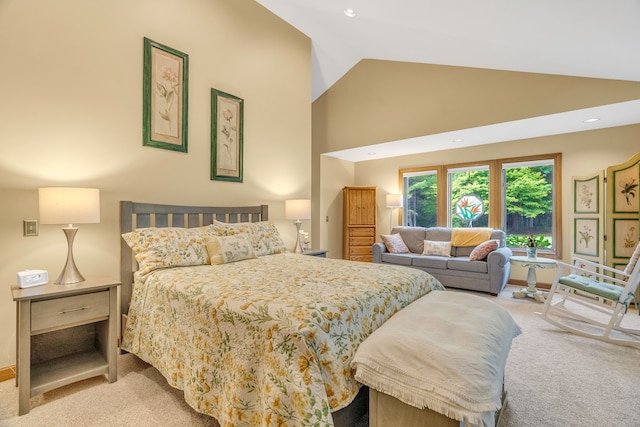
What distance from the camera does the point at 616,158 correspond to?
436 cm

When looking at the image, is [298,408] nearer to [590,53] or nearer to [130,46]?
[130,46]

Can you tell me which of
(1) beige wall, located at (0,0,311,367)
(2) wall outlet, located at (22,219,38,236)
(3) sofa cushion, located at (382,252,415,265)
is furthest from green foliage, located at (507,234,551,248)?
(2) wall outlet, located at (22,219,38,236)

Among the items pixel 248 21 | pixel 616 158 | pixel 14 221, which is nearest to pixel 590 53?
pixel 616 158

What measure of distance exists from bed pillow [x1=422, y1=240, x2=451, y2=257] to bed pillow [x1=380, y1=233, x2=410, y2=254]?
0.37 metres

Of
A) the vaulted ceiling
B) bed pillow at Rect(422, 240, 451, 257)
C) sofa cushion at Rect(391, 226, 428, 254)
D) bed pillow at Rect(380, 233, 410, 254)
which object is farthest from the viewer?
sofa cushion at Rect(391, 226, 428, 254)

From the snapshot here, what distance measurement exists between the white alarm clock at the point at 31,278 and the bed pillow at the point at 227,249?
1087 millimetres

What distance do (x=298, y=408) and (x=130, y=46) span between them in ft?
10.4

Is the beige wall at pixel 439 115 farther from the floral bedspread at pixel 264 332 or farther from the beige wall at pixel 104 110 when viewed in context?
the floral bedspread at pixel 264 332

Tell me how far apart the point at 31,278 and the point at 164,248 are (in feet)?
2.60

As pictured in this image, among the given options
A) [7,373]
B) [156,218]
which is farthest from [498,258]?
[7,373]

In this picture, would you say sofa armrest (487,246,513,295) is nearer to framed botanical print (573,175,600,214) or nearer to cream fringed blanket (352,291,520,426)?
framed botanical print (573,175,600,214)

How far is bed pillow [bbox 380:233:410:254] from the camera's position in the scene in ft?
18.2

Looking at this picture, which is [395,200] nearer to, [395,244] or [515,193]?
[395,244]

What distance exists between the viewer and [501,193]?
5.42 metres
